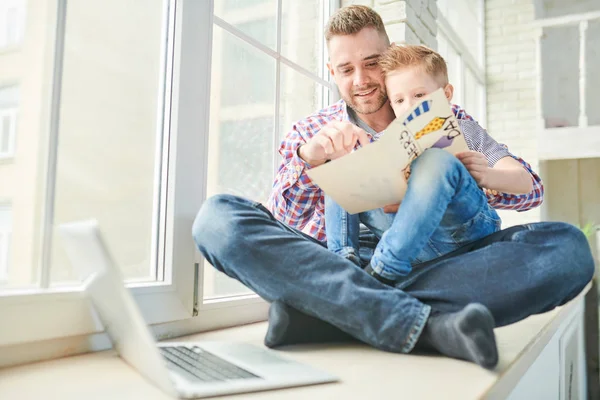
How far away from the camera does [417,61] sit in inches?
48.3

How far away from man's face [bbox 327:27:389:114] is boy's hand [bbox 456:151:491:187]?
0.42 m

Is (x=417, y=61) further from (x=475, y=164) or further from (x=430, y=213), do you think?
(x=430, y=213)

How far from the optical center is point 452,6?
3580 millimetres

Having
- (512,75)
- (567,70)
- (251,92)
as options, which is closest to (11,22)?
(251,92)

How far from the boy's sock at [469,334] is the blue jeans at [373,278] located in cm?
5

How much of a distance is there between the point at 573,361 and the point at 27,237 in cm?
207

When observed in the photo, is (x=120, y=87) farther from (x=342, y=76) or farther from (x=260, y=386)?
(x=260, y=386)

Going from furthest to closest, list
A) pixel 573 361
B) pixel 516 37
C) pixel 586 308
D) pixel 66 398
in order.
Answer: pixel 516 37 < pixel 586 308 < pixel 573 361 < pixel 66 398

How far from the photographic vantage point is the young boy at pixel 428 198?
0.92 m

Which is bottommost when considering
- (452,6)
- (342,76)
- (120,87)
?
(120,87)

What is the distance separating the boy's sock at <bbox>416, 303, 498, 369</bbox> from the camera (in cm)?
76

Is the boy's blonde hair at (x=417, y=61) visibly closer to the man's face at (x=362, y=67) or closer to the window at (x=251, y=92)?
the man's face at (x=362, y=67)

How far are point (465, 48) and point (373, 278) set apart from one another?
326 centimetres

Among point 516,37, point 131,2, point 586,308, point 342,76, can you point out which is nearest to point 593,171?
point 516,37
